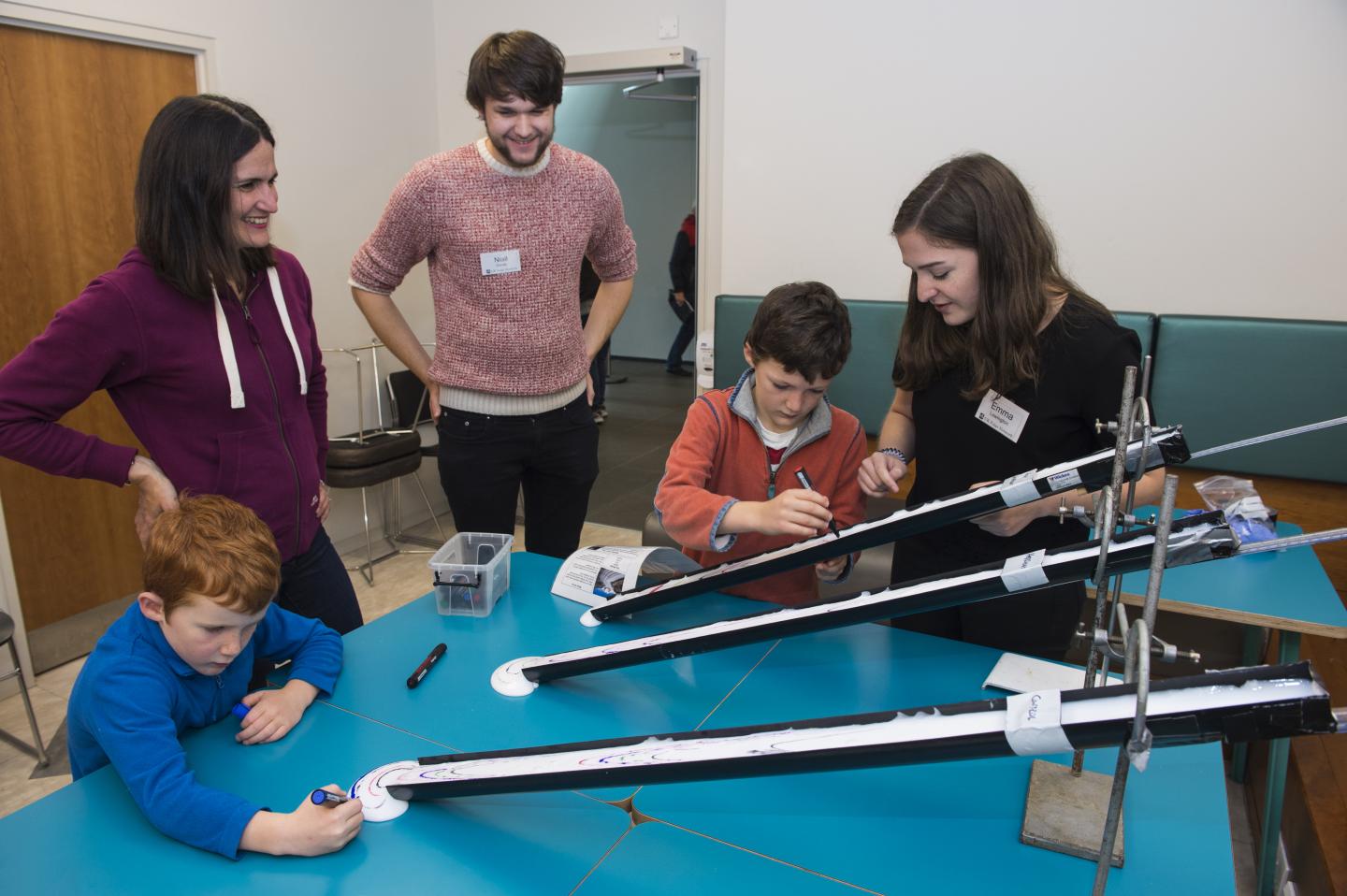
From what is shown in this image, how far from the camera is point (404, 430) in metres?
4.29

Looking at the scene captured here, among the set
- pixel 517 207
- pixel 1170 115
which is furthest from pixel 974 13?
pixel 517 207

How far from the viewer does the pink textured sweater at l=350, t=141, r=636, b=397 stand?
6.73ft

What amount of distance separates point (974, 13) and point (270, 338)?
280cm

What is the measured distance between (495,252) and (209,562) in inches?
44.3

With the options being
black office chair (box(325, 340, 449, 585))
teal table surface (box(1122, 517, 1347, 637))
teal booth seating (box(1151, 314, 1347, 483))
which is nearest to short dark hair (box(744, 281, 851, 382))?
teal table surface (box(1122, 517, 1347, 637))

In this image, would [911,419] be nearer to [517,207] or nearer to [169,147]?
[517,207]

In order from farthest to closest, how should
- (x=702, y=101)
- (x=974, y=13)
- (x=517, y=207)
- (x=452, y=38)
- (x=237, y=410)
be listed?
(x=452, y=38) < (x=702, y=101) < (x=974, y=13) < (x=517, y=207) < (x=237, y=410)

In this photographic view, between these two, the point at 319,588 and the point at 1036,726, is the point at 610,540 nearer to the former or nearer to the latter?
the point at 319,588

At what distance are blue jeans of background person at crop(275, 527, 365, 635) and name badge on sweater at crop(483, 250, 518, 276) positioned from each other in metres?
0.73

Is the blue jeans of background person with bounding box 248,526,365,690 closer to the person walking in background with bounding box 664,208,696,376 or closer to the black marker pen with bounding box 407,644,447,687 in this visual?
the black marker pen with bounding box 407,644,447,687

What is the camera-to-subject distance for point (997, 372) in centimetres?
144

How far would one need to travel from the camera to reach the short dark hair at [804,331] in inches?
62.9

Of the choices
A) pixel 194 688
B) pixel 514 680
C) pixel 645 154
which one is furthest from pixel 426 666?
pixel 645 154

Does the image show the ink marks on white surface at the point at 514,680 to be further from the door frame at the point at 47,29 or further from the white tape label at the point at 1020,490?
the door frame at the point at 47,29
